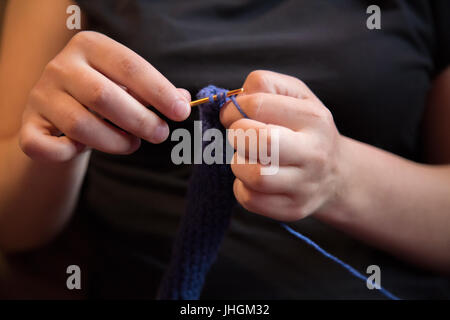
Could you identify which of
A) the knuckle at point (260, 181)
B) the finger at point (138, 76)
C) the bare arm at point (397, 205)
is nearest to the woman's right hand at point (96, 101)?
the finger at point (138, 76)

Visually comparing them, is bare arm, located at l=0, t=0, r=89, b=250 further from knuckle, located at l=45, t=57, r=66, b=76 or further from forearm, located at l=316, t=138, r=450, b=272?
forearm, located at l=316, t=138, r=450, b=272

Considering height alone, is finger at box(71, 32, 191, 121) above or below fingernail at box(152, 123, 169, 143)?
above

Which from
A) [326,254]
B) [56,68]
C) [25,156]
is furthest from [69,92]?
[326,254]

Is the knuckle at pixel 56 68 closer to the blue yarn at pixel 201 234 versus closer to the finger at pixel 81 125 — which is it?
the finger at pixel 81 125

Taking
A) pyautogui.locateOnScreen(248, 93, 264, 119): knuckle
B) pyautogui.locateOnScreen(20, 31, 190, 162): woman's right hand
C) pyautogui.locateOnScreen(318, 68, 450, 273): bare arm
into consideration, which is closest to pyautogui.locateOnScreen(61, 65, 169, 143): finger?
pyautogui.locateOnScreen(20, 31, 190, 162): woman's right hand

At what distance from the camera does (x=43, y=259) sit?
1.90 feet

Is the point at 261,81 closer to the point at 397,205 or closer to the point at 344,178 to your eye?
the point at 344,178

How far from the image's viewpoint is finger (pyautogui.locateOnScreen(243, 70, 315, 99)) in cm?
38

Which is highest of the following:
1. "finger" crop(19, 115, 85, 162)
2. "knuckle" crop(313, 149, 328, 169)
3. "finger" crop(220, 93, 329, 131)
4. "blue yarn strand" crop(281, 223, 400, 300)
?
"finger" crop(220, 93, 329, 131)

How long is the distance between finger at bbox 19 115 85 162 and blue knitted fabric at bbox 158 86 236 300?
0.56 feet

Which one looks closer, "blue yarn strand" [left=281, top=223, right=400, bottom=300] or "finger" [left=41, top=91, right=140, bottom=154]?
"finger" [left=41, top=91, right=140, bottom=154]
